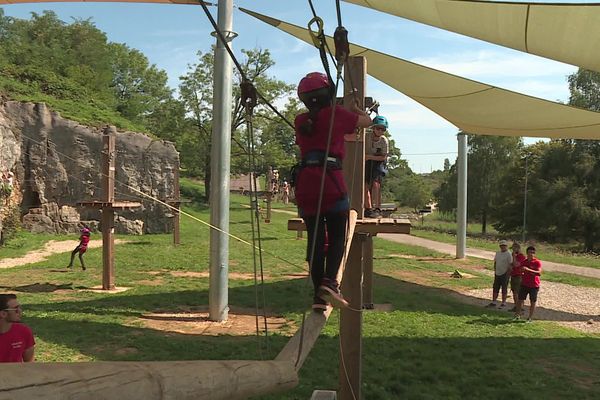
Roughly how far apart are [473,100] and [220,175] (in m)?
5.01

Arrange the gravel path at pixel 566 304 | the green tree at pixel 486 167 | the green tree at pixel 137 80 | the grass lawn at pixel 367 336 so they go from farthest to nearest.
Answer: the green tree at pixel 137 80 < the green tree at pixel 486 167 < the gravel path at pixel 566 304 < the grass lawn at pixel 367 336

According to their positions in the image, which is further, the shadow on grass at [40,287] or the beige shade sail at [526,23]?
the shadow on grass at [40,287]

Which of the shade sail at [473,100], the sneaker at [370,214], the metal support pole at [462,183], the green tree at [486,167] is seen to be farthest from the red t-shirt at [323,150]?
the green tree at [486,167]

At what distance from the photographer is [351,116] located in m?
3.17

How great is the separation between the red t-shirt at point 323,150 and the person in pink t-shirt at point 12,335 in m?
2.30

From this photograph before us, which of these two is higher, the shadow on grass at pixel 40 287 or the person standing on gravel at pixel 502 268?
the person standing on gravel at pixel 502 268

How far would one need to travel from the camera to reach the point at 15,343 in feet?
12.3

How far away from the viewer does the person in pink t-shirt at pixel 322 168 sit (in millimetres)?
3125

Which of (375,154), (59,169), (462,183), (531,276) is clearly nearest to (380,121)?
(375,154)

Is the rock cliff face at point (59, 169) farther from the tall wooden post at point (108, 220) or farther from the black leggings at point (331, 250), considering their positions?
the black leggings at point (331, 250)

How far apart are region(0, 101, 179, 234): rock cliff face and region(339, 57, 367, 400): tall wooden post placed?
16027 millimetres

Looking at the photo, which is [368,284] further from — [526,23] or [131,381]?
[131,381]

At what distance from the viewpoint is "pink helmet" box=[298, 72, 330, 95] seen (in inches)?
122

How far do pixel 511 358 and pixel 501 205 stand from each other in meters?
38.5
